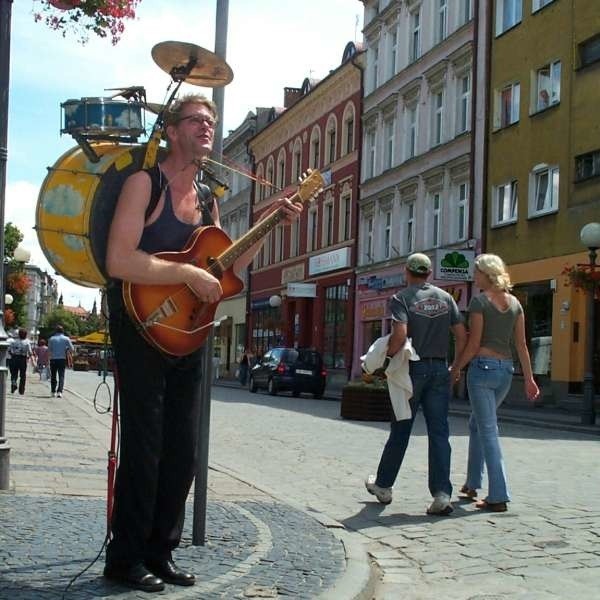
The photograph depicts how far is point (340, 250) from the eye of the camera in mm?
42469

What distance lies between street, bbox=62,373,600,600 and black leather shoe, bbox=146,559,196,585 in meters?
1.06

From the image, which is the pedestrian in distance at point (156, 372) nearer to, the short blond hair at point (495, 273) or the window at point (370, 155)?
the short blond hair at point (495, 273)

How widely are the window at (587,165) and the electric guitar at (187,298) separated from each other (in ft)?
69.1

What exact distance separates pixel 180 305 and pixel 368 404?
554 inches

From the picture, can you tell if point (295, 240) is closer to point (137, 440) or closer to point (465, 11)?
point (465, 11)

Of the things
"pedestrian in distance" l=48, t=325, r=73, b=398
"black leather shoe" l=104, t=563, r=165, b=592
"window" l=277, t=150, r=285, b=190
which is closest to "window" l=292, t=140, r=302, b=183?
"window" l=277, t=150, r=285, b=190

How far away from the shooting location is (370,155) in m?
41.0

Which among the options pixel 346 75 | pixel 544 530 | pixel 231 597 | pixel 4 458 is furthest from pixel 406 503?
pixel 346 75

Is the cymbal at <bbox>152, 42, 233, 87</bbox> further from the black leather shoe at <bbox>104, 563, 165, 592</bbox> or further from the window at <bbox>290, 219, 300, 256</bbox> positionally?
the window at <bbox>290, 219, 300, 256</bbox>

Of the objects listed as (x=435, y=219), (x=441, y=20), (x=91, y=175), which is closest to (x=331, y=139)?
(x=441, y=20)

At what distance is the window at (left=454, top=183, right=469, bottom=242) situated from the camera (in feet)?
103

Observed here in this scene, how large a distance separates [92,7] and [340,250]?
119 ft

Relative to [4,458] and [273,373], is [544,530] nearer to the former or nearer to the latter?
[4,458]

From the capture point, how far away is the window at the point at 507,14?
2905 centimetres
